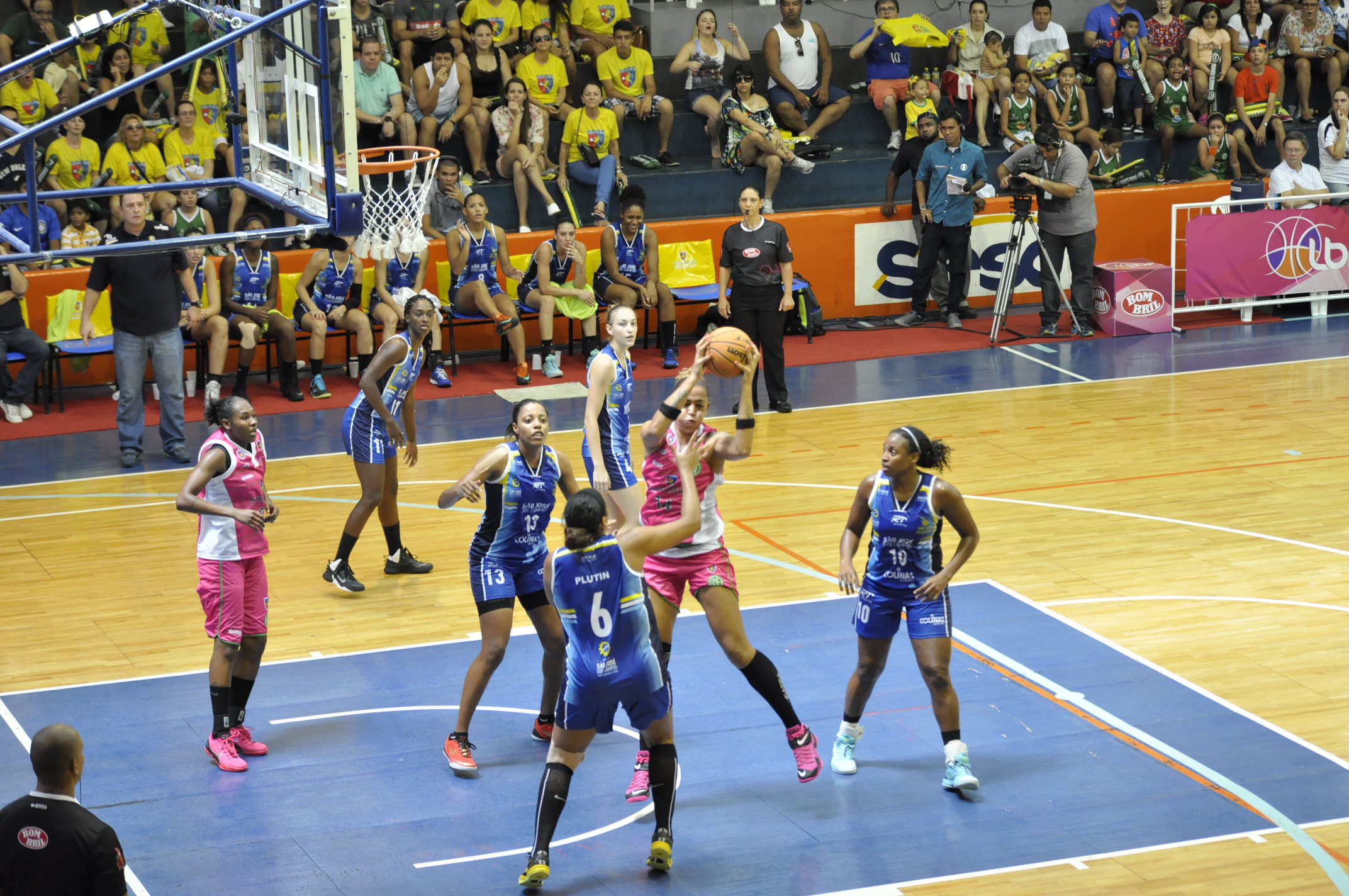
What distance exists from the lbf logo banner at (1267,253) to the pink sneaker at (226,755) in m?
13.1

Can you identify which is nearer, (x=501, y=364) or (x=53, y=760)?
(x=53, y=760)

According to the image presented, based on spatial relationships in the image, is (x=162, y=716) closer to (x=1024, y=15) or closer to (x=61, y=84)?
(x=61, y=84)

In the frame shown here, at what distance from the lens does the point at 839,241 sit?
18.3m

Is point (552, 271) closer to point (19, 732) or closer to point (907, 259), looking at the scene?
point (907, 259)

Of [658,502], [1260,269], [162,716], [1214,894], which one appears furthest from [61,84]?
[1214,894]

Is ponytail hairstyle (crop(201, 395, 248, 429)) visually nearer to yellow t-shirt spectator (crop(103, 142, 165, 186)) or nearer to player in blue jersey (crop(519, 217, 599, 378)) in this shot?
player in blue jersey (crop(519, 217, 599, 378))

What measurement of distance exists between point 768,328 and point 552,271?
288 centimetres

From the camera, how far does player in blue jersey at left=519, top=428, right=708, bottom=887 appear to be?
6656mm

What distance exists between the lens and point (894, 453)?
300 inches

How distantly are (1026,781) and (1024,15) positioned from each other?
1690 cm

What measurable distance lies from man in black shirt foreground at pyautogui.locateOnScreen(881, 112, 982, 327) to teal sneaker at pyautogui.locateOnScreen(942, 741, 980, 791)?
36.2 ft

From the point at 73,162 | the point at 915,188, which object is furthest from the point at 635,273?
the point at 73,162

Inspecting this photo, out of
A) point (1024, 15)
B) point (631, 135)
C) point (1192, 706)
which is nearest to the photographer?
point (1192, 706)

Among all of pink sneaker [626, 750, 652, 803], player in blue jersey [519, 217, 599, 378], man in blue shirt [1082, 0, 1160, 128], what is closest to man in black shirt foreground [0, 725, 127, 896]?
pink sneaker [626, 750, 652, 803]
